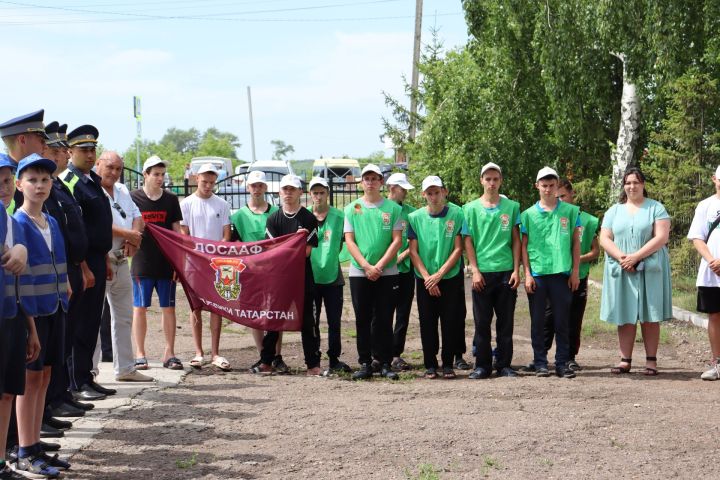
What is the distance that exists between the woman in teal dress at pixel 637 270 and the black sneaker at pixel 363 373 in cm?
247

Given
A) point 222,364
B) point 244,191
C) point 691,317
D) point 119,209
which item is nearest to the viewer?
point 119,209

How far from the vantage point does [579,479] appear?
585cm

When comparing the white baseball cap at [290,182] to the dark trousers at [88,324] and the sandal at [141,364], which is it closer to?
the dark trousers at [88,324]

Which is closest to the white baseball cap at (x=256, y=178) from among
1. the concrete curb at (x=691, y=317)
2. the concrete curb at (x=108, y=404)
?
the concrete curb at (x=108, y=404)

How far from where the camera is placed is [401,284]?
420 inches

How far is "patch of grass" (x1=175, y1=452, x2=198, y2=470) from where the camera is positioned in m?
6.26

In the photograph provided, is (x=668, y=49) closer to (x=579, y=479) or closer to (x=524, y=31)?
(x=524, y=31)

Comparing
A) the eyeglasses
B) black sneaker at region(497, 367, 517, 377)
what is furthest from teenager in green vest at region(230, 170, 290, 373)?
black sneaker at region(497, 367, 517, 377)

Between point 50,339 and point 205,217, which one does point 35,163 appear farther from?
point 205,217

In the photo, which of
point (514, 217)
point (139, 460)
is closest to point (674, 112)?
point (514, 217)

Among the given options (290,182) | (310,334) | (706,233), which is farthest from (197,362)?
(706,233)

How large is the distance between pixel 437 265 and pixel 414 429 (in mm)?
2781

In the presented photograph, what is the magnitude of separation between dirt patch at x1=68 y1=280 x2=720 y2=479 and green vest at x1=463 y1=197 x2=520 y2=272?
3.87 feet

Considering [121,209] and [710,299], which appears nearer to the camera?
[121,209]
